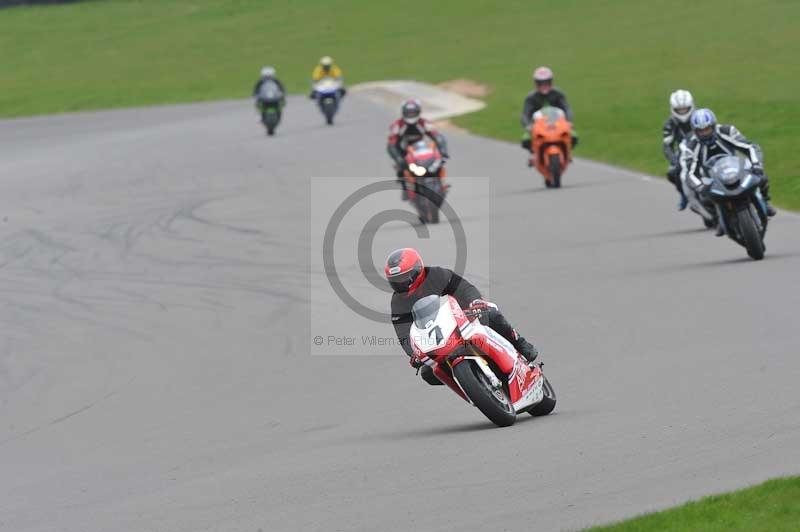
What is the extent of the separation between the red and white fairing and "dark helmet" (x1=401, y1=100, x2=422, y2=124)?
13.1 metres

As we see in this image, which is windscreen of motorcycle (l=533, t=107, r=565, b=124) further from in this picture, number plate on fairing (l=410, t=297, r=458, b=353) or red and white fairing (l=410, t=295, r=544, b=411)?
number plate on fairing (l=410, t=297, r=458, b=353)

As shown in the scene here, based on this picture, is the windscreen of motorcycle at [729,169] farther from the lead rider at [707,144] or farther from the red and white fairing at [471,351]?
the red and white fairing at [471,351]

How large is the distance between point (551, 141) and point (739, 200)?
9.21 m

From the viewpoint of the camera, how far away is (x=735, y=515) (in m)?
7.24

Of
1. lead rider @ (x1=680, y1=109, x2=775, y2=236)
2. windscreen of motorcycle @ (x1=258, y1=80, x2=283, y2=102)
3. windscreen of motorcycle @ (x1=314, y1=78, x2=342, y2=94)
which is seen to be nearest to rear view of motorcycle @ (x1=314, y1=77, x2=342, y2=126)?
windscreen of motorcycle @ (x1=314, y1=78, x2=342, y2=94)

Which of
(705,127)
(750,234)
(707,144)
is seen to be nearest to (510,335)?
(750,234)

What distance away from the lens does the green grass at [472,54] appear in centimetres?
3688

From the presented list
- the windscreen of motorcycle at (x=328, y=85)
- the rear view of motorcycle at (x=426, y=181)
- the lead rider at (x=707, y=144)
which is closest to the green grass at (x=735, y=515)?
the lead rider at (x=707, y=144)

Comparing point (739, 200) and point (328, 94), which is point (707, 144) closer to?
point (739, 200)

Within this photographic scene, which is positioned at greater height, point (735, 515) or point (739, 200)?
point (739, 200)

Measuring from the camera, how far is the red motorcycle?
9.98 meters

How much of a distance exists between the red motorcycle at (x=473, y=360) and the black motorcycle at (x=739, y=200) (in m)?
6.64

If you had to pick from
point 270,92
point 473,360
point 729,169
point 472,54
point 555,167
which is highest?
point 472,54

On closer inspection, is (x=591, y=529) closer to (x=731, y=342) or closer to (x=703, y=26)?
(x=731, y=342)
